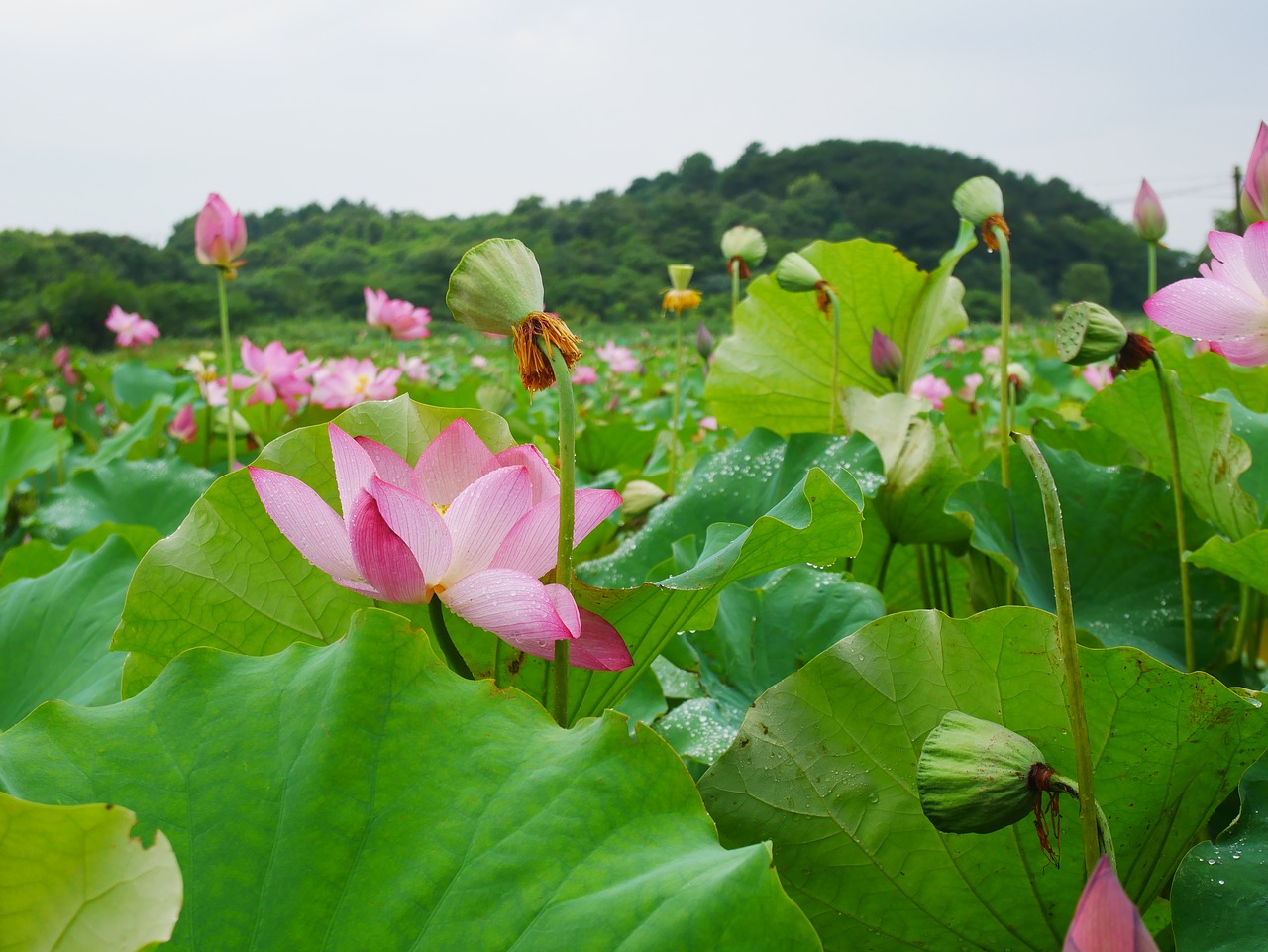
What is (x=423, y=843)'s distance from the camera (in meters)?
0.33

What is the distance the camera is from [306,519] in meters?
0.42

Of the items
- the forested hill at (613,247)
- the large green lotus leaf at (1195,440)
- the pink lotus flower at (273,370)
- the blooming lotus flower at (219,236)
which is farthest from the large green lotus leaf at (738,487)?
the forested hill at (613,247)

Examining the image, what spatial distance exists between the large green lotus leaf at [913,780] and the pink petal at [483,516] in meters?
0.14

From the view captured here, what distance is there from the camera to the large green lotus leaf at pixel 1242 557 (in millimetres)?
538

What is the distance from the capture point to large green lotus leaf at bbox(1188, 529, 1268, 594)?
54 cm

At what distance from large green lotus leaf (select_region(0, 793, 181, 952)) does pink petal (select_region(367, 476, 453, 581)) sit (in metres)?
0.16

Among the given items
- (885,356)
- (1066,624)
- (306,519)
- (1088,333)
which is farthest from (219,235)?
(1066,624)

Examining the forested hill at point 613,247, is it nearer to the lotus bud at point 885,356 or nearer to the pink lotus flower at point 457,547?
the lotus bud at point 885,356

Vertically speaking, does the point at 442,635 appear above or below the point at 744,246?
below

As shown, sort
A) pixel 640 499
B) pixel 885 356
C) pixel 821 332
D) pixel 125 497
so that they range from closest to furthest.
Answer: pixel 640 499 → pixel 885 356 → pixel 821 332 → pixel 125 497

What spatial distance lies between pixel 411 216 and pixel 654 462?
33552mm

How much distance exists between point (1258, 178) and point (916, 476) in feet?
1.02

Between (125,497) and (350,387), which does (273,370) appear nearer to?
(350,387)

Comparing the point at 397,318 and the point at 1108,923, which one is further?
the point at 397,318
